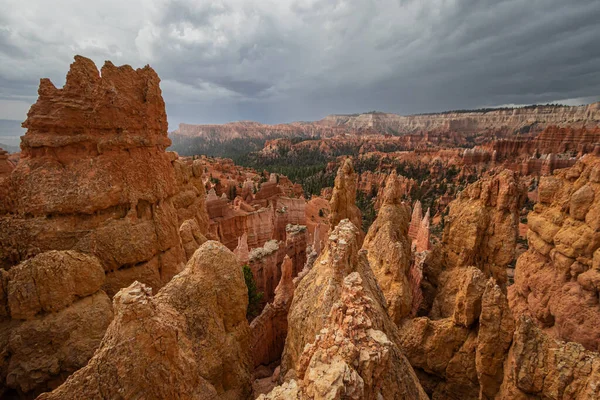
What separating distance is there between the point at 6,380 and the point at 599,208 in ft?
52.5

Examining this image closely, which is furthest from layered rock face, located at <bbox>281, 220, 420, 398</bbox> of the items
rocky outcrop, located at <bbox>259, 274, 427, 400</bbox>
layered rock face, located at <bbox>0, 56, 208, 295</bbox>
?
layered rock face, located at <bbox>0, 56, 208, 295</bbox>

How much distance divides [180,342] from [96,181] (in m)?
4.41

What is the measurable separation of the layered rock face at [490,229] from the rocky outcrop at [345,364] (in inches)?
307

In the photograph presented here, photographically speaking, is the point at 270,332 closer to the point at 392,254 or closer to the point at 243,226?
the point at 392,254

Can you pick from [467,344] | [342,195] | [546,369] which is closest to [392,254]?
[467,344]

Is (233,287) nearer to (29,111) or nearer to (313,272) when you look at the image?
(313,272)

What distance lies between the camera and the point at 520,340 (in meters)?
5.43

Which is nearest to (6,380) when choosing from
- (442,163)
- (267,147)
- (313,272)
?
(313,272)

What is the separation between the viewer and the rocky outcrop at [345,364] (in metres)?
2.87

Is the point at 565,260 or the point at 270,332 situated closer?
the point at 270,332

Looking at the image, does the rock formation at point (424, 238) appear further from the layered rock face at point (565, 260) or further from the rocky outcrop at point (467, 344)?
the rocky outcrop at point (467, 344)

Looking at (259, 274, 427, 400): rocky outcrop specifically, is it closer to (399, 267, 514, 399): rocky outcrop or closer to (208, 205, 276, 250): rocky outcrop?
(399, 267, 514, 399): rocky outcrop

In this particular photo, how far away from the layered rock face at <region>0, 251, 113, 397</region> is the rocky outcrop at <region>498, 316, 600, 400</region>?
7.80 metres

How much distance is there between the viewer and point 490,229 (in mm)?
10531
